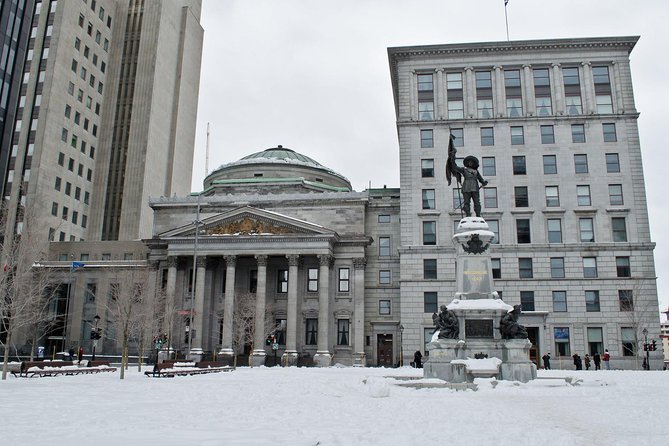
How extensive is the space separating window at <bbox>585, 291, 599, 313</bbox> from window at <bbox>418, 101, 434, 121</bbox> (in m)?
23.5

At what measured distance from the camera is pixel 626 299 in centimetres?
5866

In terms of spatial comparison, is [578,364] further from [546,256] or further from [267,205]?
[267,205]

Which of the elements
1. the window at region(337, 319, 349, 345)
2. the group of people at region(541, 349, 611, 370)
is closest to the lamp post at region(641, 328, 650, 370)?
the group of people at region(541, 349, 611, 370)

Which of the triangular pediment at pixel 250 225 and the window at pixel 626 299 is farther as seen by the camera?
the triangular pediment at pixel 250 225

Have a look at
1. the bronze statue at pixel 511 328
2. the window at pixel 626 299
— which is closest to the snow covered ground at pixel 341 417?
the bronze statue at pixel 511 328

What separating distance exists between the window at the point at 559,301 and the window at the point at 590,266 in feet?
9.85

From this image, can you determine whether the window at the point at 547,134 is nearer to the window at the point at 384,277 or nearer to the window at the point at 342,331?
the window at the point at 384,277

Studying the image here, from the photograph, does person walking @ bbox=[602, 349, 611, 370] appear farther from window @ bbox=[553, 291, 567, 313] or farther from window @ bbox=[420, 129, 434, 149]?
window @ bbox=[420, 129, 434, 149]

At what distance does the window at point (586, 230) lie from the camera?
200 feet

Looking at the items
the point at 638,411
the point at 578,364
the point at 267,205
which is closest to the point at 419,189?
the point at 267,205

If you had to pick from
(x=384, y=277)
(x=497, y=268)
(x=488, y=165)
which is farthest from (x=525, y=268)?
(x=384, y=277)

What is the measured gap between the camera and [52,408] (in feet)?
49.8

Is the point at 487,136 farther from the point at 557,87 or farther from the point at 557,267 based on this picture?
the point at 557,267

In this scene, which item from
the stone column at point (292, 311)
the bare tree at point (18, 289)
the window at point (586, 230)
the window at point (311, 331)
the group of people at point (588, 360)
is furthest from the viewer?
the window at point (311, 331)
